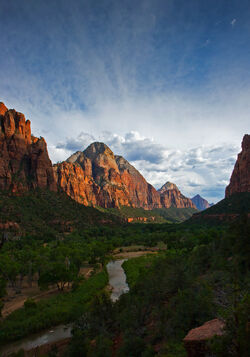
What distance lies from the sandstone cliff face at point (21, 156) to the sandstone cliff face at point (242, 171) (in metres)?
108

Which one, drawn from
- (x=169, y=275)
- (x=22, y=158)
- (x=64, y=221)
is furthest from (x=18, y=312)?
(x=22, y=158)

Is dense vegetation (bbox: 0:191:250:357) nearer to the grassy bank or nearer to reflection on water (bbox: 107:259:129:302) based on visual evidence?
the grassy bank

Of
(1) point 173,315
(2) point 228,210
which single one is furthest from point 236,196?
(1) point 173,315

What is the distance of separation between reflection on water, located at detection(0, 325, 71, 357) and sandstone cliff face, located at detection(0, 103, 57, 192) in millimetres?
84778

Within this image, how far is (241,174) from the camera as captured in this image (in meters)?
132

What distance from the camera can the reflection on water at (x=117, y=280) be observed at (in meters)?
36.2

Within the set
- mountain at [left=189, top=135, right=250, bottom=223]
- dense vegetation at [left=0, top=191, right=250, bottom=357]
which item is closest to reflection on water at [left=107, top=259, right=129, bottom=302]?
dense vegetation at [left=0, top=191, right=250, bottom=357]

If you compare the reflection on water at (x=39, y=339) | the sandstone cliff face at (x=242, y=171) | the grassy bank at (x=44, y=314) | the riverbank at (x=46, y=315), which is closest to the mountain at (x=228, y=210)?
the sandstone cliff face at (x=242, y=171)

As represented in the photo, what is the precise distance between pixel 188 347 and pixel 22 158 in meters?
122

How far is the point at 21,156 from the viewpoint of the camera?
383 feet

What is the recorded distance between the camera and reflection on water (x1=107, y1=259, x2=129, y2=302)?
36.2 m

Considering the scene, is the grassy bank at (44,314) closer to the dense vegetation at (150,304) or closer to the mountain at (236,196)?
the dense vegetation at (150,304)

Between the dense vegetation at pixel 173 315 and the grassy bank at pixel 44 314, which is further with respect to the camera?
the grassy bank at pixel 44 314

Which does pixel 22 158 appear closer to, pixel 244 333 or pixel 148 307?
pixel 148 307
